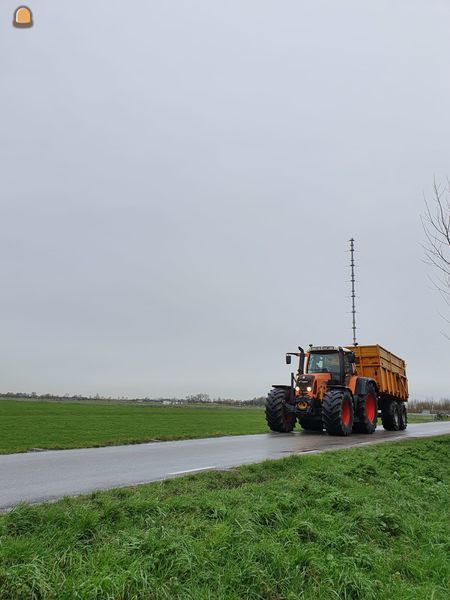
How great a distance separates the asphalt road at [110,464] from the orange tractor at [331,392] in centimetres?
387

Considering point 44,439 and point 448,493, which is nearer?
point 448,493

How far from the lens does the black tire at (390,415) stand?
26.2 m

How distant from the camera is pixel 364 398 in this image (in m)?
21.5

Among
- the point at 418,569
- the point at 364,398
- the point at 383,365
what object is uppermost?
the point at 383,365

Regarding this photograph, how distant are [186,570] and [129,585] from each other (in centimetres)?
56

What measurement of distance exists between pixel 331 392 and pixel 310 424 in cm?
345

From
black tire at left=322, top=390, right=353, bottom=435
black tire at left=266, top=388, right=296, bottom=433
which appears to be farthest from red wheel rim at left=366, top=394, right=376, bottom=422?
black tire at left=266, top=388, right=296, bottom=433

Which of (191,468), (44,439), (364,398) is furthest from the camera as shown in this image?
(364,398)

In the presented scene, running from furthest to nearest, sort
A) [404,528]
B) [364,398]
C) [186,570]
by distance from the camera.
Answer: [364,398]
[404,528]
[186,570]

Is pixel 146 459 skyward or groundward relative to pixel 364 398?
groundward

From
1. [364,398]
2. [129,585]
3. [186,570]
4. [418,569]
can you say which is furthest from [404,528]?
[364,398]

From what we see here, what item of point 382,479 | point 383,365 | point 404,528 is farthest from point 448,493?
point 383,365

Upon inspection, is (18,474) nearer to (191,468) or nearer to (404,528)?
(191,468)

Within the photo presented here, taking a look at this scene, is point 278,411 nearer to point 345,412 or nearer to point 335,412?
point 345,412
